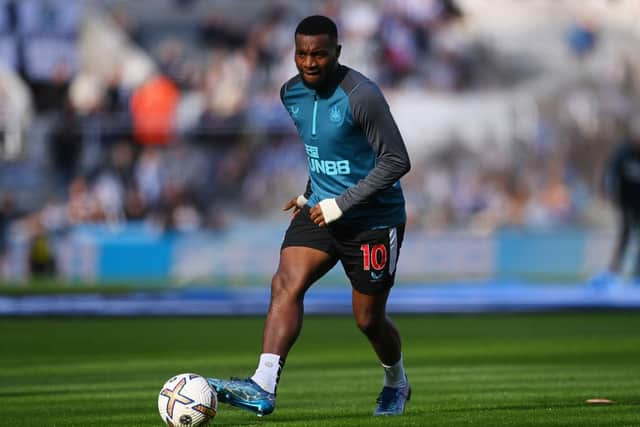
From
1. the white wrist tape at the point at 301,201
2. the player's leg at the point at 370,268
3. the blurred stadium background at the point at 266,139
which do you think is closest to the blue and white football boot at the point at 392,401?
the player's leg at the point at 370,268

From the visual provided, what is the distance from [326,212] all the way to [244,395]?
1.09 meters

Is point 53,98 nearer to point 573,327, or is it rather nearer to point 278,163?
point 278,163

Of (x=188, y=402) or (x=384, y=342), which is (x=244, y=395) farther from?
(x=384, y=342)

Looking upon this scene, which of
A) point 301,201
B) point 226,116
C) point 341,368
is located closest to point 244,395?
point 301,201

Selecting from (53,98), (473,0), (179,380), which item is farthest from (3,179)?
(179,380)

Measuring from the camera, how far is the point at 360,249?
25.0 feet

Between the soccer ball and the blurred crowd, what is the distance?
70.0 ft

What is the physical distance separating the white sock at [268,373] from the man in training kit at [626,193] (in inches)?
858

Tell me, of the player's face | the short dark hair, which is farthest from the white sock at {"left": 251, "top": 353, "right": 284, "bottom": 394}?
the short dark hair

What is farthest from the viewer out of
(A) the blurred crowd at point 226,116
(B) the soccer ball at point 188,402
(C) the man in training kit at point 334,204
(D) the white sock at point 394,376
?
(A) the blurred crowd at point 226,116

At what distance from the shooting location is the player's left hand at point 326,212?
24.1ft

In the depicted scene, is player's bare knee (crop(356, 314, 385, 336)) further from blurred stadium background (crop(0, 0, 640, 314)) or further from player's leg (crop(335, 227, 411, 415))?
blurred stadium background (crop(0, 0, 640, 314))

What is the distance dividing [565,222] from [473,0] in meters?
6.29

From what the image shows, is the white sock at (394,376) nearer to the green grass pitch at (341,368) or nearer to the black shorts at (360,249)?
the green grass pitch at (341,368)
